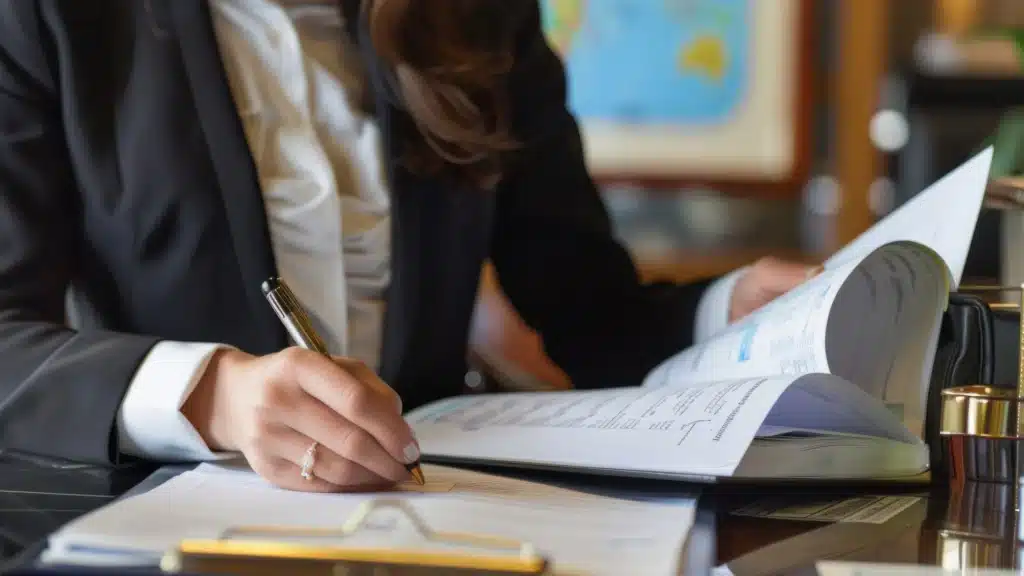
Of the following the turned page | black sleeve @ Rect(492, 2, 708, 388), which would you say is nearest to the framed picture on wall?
black sleeve @ Rect(492, 2, 708, 388)

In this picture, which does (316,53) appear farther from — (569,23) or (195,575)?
(569,23)

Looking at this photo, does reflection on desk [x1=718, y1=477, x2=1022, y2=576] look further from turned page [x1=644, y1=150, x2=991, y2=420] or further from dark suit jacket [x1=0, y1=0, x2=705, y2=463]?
dark suit jacket [x1=0, y1=0, x2=705, y2=463]

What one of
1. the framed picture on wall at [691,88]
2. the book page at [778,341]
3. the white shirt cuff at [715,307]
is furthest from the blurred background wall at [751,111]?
the book page at [778,341]

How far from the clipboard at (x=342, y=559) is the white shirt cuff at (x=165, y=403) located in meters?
0.20

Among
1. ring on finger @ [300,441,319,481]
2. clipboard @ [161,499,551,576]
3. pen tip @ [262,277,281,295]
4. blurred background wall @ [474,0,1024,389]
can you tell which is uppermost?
pen tip @ [262,277,281,295]

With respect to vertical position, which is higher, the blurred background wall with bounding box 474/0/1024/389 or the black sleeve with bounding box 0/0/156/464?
the black sleeve with bounding box 0/0/156/464

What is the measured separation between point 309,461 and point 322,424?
0.06 ft

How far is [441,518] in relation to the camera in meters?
0.48

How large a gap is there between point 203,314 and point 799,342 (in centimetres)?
42

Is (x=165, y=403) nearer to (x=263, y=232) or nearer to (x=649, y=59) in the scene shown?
(x=263, y=232)

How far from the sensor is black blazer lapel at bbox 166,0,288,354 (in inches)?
31.3

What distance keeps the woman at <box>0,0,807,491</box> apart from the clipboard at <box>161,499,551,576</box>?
129mm

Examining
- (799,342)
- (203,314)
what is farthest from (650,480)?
(203,314)

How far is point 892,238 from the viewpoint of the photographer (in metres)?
0.68
